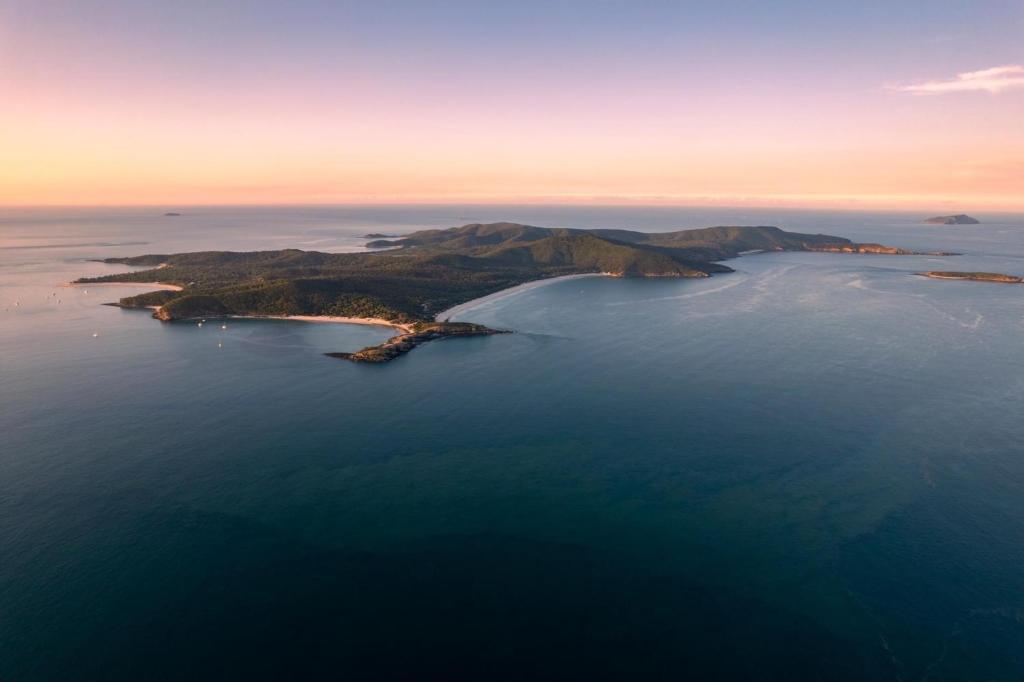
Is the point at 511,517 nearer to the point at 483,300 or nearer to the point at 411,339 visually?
the point at 411,339

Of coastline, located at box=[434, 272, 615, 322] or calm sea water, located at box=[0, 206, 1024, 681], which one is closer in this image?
calm sea water, located at box=[0, 206, 1024, 681]

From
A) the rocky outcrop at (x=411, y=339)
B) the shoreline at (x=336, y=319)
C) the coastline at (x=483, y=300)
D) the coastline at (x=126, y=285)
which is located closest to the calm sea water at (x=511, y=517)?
the rocky outcrop at (x=411, y=339)

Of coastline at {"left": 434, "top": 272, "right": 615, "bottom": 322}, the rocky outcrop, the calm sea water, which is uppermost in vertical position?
coastline at {"left": 434, "top": 272, "right": 615, "bottom": 322}

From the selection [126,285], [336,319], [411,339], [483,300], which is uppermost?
[126,285]

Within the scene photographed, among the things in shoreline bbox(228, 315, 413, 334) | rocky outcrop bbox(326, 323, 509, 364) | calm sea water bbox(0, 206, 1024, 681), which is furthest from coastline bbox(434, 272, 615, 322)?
calm sea water bbox(0, 206, 1024, 681)

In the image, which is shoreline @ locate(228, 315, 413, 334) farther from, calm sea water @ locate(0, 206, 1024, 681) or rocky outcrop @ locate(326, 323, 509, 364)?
calm sea water @ locate(0, 206, 1024, 681)

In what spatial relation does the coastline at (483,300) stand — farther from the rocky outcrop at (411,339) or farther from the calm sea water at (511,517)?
the calm sea water at (511,517)

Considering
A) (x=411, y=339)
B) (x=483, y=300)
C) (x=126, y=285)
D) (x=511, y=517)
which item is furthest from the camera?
(x=126, y=285)

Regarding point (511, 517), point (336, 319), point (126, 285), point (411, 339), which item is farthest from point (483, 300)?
point (126, 285)
